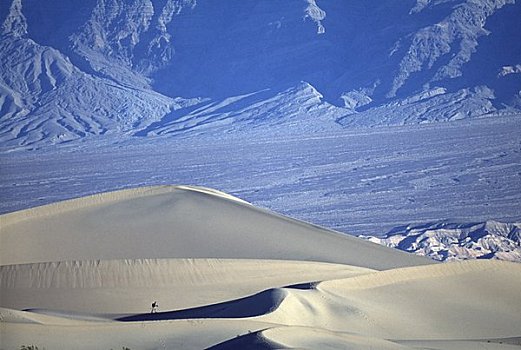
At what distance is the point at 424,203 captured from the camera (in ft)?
338

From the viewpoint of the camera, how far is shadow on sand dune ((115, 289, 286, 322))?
1170 inches

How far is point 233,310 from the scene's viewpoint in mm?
30609

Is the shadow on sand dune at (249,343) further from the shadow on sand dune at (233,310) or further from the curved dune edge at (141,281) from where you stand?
the curved dune edge at (141,281)

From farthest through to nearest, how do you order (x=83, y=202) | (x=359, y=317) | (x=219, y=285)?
(x=83, y=202), (x=219, y=285), (x=359, y=317)

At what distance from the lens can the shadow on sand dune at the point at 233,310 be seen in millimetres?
29719

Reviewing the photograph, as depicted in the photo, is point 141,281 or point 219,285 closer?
point 141,281

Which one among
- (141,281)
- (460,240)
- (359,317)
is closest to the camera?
(359,317)

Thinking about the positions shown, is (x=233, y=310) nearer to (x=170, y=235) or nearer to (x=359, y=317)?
(x=359, y=317)

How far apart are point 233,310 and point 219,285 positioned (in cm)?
676

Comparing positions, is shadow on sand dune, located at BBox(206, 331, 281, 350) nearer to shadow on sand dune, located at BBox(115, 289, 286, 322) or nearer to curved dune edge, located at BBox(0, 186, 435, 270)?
shadow on sand dune, located at BBox(115, 289, 286, 322)

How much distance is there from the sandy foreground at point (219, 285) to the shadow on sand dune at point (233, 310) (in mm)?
68

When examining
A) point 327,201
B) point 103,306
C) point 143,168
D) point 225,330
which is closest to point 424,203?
point 327,201

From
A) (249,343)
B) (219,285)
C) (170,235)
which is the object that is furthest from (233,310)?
(170,235)

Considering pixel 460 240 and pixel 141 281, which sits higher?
pixel 460 240
